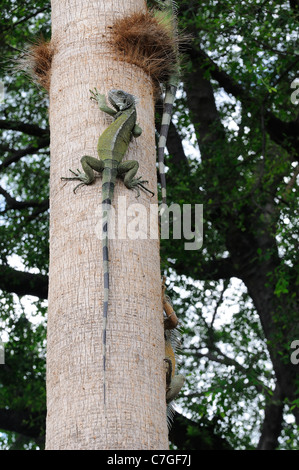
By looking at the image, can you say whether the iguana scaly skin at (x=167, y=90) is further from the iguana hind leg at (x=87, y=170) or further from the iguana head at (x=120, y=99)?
the iguana hind leg at (x=87, y=170)

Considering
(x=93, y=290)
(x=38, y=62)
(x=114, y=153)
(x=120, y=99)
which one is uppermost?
(x=38, y=62)

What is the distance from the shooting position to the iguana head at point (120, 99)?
4.23 metres

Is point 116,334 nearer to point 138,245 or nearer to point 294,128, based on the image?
point 138,245

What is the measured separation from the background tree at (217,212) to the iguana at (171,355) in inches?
219

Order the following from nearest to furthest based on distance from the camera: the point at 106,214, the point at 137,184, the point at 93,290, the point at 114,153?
the point at 93,290 < the point at 106,214 < the point at 137,184 < the point at 114,153

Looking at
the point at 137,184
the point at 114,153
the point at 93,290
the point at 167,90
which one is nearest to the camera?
the point at 93,290

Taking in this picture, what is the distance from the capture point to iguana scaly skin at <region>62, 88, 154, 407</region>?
4.02 meters

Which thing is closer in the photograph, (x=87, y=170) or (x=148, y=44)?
(x=87, y=170)

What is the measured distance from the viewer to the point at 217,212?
12.9m

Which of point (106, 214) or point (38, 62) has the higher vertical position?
point (38, 62)

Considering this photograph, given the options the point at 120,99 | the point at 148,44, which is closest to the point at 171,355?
the point at 120,99

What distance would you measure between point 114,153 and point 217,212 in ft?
28.5

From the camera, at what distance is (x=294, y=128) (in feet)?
42.0

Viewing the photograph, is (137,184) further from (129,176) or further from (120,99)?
(120,99)
